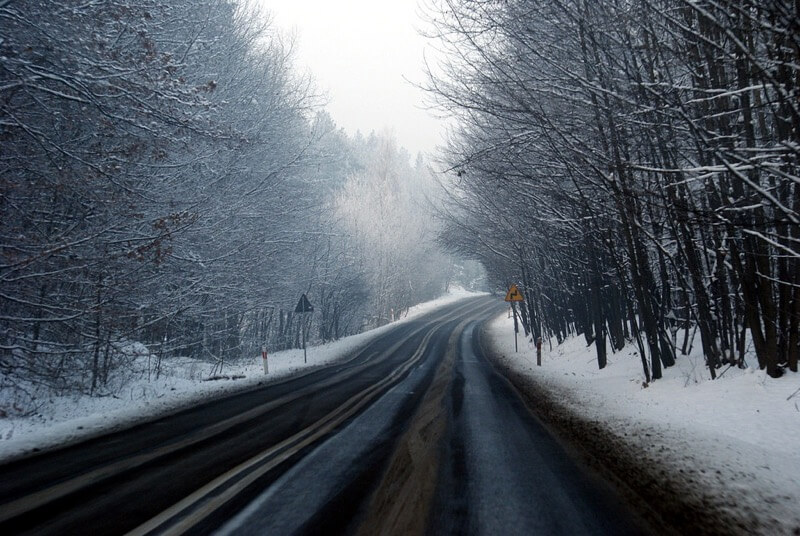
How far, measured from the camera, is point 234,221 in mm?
15797

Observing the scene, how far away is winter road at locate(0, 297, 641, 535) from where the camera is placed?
321 centimetres

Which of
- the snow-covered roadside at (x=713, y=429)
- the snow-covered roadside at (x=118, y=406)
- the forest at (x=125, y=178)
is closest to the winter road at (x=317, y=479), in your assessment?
the snow-covered roadside at (x=118, y=406)

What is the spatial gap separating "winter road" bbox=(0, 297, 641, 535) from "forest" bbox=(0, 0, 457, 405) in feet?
10.3

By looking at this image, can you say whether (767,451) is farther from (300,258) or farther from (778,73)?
(300,258)

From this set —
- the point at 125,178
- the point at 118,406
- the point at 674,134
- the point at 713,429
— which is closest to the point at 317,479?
the point at 713,429

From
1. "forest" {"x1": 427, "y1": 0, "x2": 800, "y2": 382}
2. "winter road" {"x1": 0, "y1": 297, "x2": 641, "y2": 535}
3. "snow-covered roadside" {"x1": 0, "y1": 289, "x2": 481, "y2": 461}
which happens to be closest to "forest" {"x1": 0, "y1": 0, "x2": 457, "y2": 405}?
"snow-covered roadside" {"x1": 0, "y1": 289, "x2": 481, "y2": 461}

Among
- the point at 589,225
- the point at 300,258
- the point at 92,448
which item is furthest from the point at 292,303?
the point at 92,448

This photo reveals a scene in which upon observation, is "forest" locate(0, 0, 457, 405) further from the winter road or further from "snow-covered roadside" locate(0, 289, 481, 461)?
the winter road

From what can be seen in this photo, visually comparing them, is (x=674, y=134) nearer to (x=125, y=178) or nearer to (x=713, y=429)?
(x=713, y=429)

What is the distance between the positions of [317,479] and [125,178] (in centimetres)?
779

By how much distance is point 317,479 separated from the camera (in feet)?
13.6

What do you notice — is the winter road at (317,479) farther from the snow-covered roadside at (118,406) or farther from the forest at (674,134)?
the forest at (674,134)

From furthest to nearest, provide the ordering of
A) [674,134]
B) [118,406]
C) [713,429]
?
[118,406], [674,134], [713,429]

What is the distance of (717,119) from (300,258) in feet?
65.9
